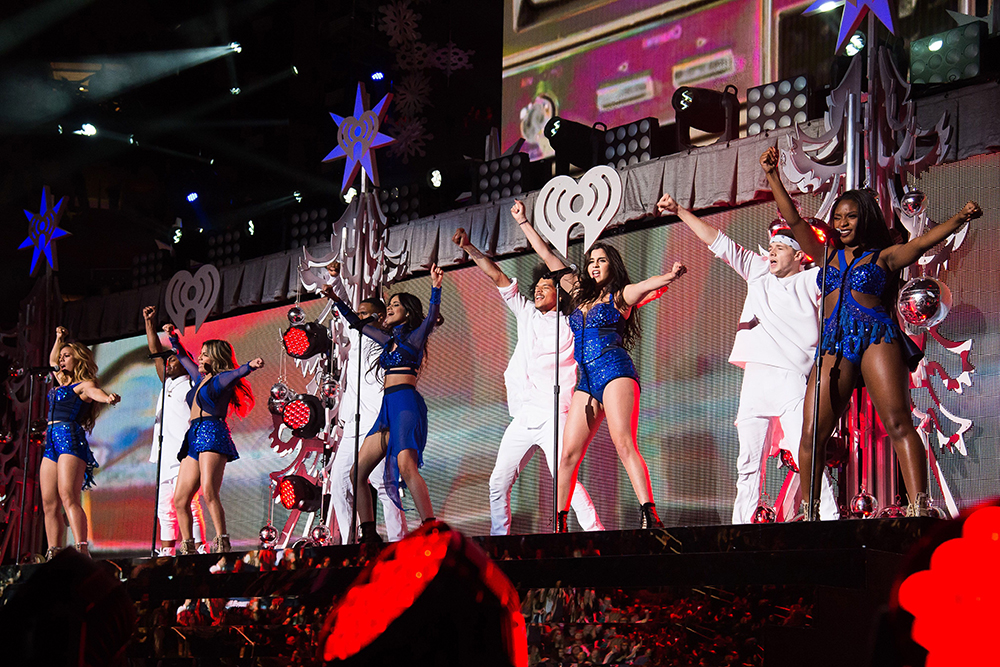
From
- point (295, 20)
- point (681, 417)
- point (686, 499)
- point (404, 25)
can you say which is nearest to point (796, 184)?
point (681, 417)

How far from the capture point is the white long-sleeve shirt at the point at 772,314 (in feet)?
18.5

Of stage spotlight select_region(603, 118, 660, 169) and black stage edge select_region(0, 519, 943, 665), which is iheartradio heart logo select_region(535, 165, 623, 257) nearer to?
stage spotlight select_region(603, 118, 660, 169)

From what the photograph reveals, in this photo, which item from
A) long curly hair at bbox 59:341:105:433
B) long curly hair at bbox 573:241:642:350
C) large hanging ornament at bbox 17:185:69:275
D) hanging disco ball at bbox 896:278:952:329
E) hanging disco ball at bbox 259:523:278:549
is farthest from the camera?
large hanging ornament at bbox 17:185:69:275

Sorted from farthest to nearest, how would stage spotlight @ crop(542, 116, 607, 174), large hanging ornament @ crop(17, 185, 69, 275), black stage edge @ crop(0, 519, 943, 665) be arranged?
large hanging ornament @ crop(17, 185, 69, 275), stage spotlight @ crop(542, 116, 607, 174), black stage edge @ crop(0, 519, 943, 665)

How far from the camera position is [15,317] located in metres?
10.3

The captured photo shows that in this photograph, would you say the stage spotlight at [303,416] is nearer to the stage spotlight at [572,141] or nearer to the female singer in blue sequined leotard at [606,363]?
the female singer in blue sequined leotard at [606,363]

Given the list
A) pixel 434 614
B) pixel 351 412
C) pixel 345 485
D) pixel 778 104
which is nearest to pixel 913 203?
pixel 778 104

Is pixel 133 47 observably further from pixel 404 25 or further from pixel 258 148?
pixel 404 25

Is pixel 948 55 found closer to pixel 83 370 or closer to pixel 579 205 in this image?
pixel 579 205

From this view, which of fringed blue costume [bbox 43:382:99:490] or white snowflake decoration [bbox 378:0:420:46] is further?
white snowflake decoration [bbox 378:0:420:46]

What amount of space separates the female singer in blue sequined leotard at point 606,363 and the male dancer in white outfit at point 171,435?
3.87 metres

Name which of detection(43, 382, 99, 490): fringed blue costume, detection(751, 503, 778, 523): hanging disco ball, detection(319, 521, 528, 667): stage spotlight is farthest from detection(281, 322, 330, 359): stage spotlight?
detection(319, 521, 528, 667): stage spotlight

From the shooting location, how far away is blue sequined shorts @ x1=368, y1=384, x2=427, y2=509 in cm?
718

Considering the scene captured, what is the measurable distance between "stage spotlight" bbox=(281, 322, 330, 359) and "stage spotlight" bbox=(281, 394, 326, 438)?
1.01ft
